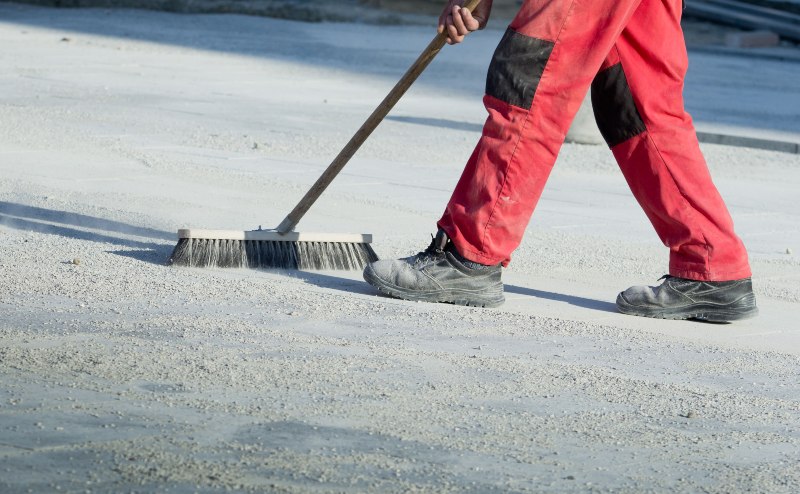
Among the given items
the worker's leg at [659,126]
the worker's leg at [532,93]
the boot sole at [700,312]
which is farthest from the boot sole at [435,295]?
the worker's leg at [659,126]

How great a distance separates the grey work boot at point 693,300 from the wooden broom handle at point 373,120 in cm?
87

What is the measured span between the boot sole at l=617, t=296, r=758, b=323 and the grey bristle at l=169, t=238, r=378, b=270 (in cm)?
84

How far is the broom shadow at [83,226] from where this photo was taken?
5.18 meters

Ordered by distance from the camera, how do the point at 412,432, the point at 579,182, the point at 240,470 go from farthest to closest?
the point at 579,182 → the point at 412,432 → the point at 240,470

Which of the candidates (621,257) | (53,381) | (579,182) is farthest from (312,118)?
(53,381)

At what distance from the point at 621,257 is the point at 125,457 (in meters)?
3.00

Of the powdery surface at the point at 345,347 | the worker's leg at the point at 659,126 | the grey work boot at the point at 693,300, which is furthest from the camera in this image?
the grey work boot at the point at 693,300

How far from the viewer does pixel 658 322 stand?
4.62 meters

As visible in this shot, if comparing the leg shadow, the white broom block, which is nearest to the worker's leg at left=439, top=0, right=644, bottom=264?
the leg shadow

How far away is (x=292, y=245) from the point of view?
4977 millimetres

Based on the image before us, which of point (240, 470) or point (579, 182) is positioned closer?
point (240, 470)

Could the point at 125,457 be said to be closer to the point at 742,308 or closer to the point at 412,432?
the point at 412,432

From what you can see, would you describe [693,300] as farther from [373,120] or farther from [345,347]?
[345,347]

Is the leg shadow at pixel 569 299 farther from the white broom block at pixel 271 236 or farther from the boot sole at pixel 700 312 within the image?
the white broom block at pixel 271 236
